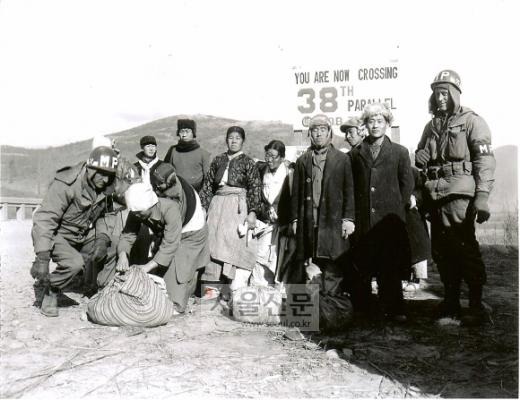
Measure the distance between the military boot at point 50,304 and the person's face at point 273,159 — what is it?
2.37 metres

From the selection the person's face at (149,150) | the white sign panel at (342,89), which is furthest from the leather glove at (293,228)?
the white sign panel at (342,89)

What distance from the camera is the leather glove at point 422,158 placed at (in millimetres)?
4242

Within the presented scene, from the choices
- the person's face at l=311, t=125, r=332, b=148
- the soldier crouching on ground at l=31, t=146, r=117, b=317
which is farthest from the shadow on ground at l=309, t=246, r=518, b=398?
the soldier crouching on ground at l=31, t=146, r=117, b=317

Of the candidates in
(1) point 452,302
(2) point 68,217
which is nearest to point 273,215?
(1) point 452,302

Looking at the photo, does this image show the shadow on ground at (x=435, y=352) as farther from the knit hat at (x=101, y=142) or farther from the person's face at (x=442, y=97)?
the knit hat at (x=101, y=142)

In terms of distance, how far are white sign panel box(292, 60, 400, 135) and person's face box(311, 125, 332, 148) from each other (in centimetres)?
377

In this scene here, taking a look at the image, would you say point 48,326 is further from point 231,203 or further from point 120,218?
point 231,203

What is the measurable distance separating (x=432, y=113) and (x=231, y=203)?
211 cm

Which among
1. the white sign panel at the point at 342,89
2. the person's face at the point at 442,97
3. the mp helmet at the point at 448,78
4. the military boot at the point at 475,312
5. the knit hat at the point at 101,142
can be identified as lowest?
the military boot at the point at 475,312

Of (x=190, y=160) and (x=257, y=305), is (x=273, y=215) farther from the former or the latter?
(x=190, y=160)

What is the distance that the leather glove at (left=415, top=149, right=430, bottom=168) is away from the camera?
4.24 metres

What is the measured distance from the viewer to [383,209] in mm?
4172

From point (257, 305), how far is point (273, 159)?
4.88 ft

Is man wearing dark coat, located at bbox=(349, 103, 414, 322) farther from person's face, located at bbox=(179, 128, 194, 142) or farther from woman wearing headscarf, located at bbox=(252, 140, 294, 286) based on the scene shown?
person's face, located at bbox=(179, 128, 194, 142)
